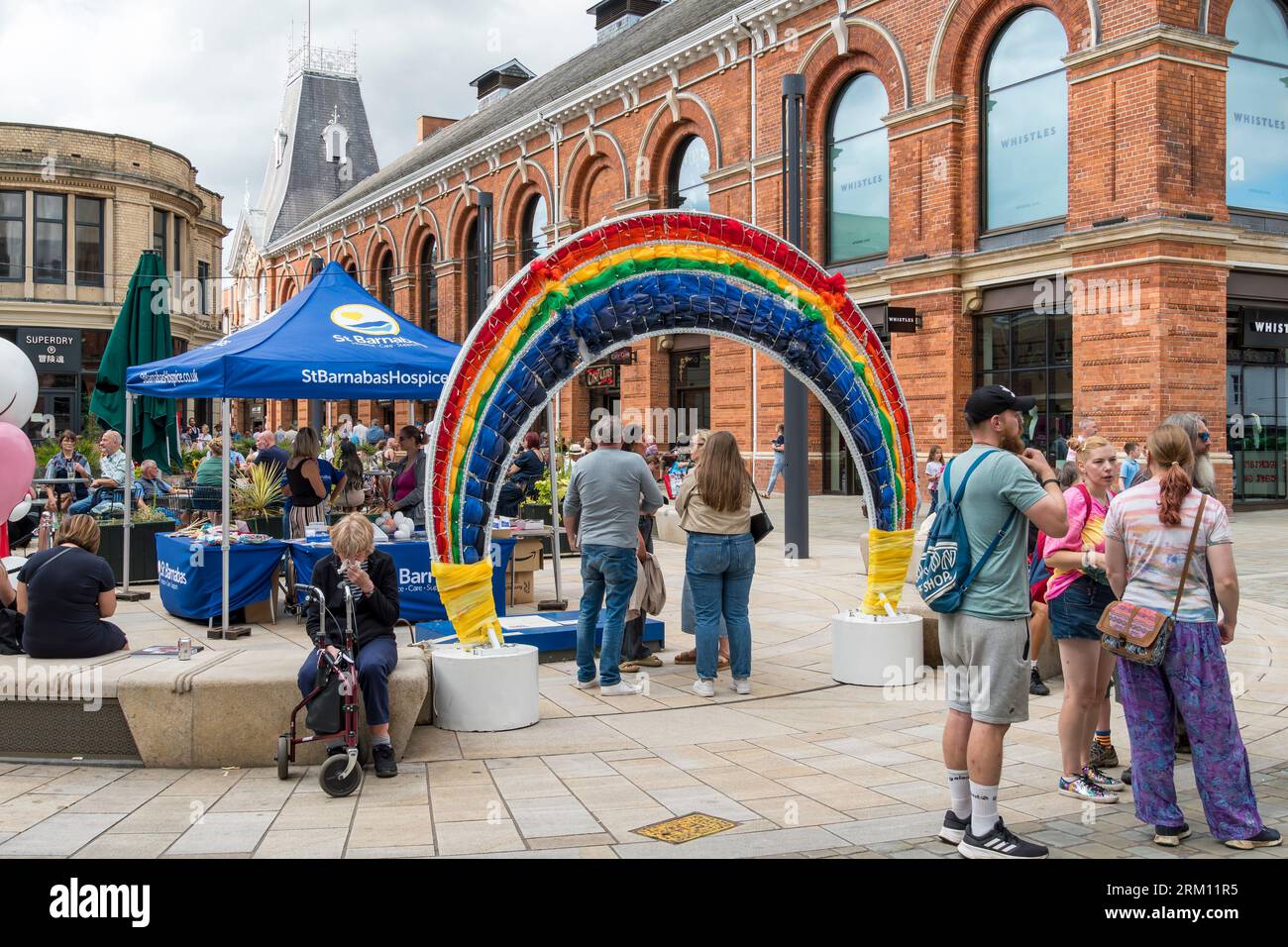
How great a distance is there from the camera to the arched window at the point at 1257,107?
19.0 metres

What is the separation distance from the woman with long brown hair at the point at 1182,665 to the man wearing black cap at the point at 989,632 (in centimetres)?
58

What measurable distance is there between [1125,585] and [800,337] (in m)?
3.71

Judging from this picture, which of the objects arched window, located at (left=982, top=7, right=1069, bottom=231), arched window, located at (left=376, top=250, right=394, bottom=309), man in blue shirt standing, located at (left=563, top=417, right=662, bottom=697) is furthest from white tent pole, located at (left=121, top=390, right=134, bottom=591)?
arched window, located at (left=376, top=250, right=394, bottom=309)

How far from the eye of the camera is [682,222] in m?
7.62

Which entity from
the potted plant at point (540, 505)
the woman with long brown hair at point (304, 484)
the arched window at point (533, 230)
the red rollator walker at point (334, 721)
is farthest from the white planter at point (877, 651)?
the arched window at point (533, 230)

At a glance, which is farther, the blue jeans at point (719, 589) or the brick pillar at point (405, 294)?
the brick pillar at point (405, 294)

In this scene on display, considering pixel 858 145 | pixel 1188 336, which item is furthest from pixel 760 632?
pixel 858 145

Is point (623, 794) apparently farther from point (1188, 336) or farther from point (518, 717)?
point (1188, 336)

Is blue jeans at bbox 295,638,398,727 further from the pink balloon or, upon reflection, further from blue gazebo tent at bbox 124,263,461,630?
blue gazebo tent at bbox 124,263,461,630

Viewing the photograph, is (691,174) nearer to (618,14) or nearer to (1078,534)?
(618,14)

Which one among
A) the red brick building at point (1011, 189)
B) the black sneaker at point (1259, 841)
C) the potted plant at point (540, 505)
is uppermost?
the red brick building at point (1011, 189)

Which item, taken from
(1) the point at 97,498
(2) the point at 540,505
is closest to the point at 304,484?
(1) the point at 97,498

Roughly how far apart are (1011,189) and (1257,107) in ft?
14.2

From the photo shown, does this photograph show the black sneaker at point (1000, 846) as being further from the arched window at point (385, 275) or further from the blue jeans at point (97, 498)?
the arched window at point (385, 275)
